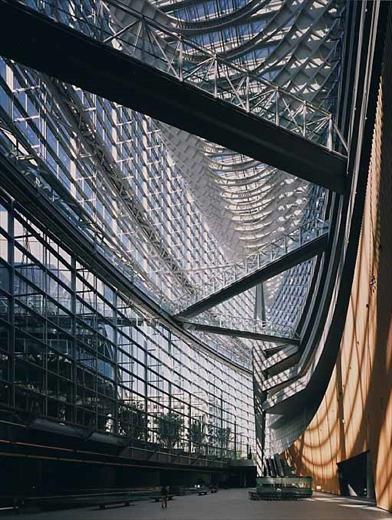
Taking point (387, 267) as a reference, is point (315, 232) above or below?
above

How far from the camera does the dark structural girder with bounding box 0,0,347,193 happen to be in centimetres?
1923

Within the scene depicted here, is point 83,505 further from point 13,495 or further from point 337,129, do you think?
point 337,129

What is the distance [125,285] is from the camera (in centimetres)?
4178

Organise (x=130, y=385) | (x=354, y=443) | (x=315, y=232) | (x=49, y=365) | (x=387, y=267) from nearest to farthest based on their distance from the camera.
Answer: (x=387, y=267), (x=49, y=365), (x=354, y=443), (x=315, y=232), (x=130, y=385)

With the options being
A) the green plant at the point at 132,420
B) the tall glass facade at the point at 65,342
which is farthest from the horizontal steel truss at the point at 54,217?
the green plant at the point at 132,420

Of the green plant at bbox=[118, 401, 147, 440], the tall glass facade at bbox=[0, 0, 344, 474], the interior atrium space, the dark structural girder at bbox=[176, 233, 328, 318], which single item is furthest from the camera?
the green plant at bbox=[118, 401, 147, 440]

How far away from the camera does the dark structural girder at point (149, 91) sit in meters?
19.2

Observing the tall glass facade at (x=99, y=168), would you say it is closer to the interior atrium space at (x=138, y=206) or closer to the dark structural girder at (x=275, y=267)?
the interior atrium space at (x=138, y=206)

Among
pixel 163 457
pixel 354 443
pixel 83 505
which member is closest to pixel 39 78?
pixel 83 505

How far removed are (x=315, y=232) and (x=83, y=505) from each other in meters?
16.9

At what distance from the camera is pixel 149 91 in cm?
2175

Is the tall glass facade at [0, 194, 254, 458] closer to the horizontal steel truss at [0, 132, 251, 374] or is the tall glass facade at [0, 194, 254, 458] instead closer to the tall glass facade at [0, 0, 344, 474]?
the tall glass facade at [0, 0, 344, 474]

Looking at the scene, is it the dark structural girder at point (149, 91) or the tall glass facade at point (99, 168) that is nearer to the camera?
the dark structural girder at point (149, 91)

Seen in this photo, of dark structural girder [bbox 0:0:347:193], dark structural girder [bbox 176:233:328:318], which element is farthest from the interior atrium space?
dark structural girder [bbox 176:233:328:318]
